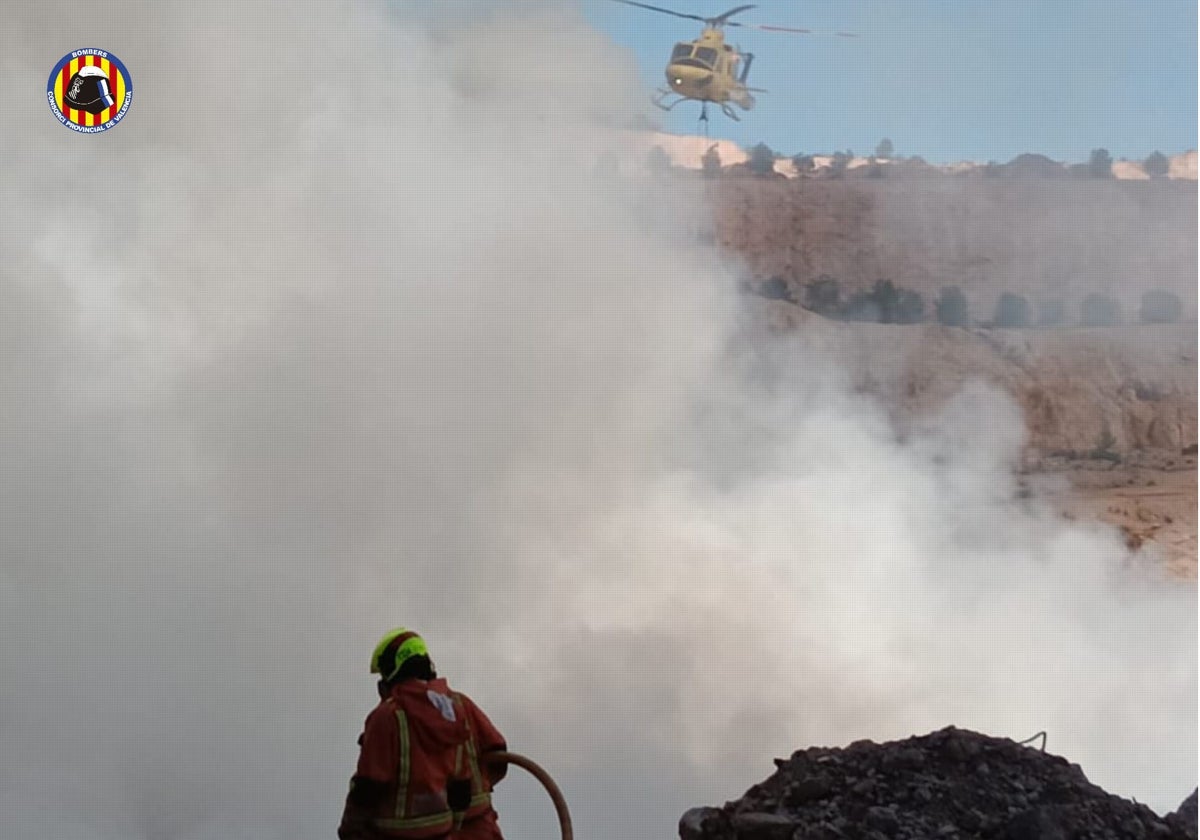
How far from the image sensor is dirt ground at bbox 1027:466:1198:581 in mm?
18703

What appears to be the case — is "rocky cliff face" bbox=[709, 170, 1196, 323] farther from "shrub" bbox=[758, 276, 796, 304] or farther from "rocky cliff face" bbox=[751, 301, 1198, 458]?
"rocky cliff face" bbox=[751, 301, 1198, 458]

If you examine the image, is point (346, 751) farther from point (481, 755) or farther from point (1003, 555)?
point (1003, 555)

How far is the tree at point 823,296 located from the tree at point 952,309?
7.38 ft

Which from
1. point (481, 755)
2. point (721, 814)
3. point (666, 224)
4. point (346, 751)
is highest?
point (666, 224)

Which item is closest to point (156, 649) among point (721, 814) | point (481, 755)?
point (721, 814)

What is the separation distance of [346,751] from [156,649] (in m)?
1.51

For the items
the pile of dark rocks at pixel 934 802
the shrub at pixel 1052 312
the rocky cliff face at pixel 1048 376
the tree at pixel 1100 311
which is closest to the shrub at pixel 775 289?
the shrub at pixel 1052 312

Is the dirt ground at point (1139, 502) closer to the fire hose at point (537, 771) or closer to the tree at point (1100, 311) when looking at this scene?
the tree at point (1100, 311)

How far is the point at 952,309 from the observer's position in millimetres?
29484

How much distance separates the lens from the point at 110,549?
8953 millimetres

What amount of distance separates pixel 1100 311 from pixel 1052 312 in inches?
39.6

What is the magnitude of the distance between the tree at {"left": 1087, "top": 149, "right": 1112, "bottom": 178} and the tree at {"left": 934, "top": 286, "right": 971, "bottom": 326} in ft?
36.0

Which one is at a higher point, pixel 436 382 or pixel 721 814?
pixel 436 382

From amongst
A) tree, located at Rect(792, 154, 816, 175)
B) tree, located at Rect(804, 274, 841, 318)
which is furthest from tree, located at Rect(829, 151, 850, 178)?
tree, located at Rect(804, 274, 841, 318)
